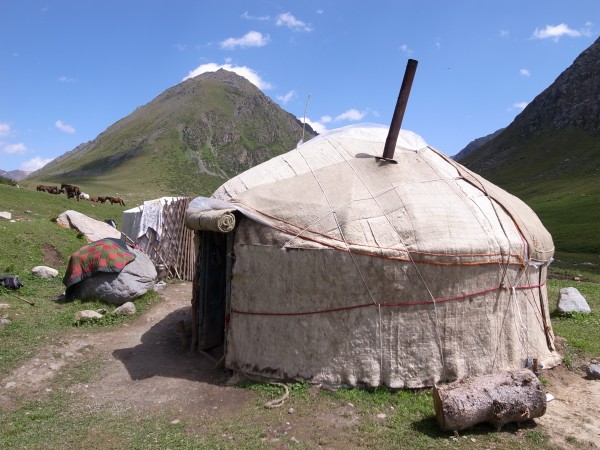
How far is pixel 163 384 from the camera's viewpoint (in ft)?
21.1

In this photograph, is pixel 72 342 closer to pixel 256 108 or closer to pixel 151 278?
pixel 151 278

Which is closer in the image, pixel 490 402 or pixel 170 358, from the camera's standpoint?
pixel 490 402

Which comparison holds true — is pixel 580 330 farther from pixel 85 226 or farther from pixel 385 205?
pixel 85 226

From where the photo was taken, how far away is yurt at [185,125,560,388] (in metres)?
6.01

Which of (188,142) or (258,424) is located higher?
(188,142)

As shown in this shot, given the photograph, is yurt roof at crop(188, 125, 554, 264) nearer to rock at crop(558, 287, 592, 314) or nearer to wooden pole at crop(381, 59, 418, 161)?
wooden pole at crop(381, 59, 418, 161)

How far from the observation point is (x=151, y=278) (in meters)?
10.7

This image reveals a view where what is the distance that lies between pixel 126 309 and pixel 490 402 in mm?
6899

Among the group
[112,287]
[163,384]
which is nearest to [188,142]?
[112,287]

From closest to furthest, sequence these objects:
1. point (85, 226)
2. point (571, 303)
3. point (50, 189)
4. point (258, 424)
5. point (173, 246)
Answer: point (258, 424) → point (571, 303) → point (173, 246) → point (85, 226) → point (50, 189)

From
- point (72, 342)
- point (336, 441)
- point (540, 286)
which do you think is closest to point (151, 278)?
point (72, 342)

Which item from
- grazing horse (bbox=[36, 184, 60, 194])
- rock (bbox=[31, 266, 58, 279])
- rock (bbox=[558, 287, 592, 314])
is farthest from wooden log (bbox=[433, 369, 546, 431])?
grazing horse (bbox=[36, 184, 60, 194])

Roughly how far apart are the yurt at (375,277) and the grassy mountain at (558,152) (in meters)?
34.9

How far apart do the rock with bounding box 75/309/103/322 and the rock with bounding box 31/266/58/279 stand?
3504mm
